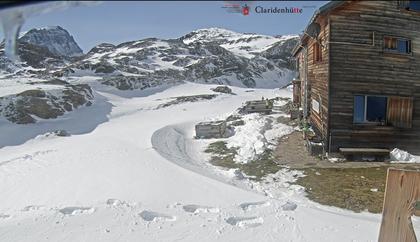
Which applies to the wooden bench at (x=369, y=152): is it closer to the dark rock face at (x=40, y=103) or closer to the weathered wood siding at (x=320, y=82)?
the weathered wood siding at (x=320, y=82)

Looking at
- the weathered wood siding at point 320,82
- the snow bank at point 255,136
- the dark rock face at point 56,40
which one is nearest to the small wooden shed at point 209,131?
the snow bank at point 255,136

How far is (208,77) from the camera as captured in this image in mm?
65875

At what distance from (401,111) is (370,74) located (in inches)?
78.8

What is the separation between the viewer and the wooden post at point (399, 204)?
4598 millimetres

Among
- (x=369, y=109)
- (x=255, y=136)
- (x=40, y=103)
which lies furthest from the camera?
(x=40, y=103)

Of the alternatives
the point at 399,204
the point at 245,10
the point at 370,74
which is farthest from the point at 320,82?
the point at 245,10

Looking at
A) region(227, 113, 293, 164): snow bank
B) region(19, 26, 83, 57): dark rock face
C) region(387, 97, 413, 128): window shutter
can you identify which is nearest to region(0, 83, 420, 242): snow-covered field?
region(227, 113, 293, 164): snow bank

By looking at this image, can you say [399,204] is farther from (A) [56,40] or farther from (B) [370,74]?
(A) [56,40]

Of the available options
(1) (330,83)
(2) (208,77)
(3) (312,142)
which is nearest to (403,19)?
(1) (330,83)

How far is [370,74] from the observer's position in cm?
1440

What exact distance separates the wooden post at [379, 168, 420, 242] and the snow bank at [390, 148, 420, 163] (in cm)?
1027

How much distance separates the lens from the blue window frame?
1471cm

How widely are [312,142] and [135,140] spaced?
7.99m

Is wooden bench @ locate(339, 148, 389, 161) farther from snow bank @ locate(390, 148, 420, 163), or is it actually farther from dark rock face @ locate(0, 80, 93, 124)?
dark rock face @ locate(0, 80, 93, 124)
